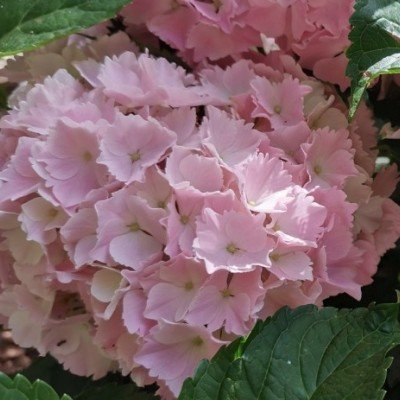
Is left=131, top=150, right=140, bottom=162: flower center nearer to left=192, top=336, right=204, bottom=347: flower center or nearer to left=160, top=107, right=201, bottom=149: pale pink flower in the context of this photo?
left=160, top=107, right=201, bottom=149: pale pink flower

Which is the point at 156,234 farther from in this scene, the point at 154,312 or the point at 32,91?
the point at 32,91

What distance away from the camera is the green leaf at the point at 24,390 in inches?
21.1

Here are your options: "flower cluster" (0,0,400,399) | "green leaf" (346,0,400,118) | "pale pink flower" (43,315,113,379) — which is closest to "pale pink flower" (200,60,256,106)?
"flower cluster" (0,0,400,399)

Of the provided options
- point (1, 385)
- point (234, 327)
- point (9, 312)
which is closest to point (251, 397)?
point (234, 327)

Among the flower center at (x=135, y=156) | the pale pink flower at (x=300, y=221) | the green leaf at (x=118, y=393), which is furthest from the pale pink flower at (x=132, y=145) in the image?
the green leaf at (x=118, y=393)

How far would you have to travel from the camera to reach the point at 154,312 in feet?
A: 2.00

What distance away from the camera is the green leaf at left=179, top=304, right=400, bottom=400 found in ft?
1.80

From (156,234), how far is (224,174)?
7cm

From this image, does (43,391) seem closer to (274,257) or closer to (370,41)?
(274,257)

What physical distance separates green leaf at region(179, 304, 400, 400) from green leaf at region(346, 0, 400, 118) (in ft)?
0.52

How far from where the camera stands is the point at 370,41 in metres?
0.63

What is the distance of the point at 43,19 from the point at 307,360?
1.08ft

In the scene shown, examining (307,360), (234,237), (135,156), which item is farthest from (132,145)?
(307,360)

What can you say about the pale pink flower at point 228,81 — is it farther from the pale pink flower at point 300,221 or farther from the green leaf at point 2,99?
the green leaf at point 2,99
